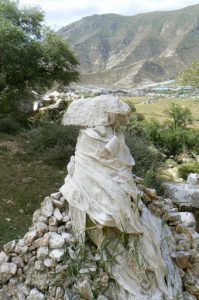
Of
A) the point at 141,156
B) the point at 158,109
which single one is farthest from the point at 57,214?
the point at 158,109

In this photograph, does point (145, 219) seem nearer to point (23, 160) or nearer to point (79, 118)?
point (79, 118)

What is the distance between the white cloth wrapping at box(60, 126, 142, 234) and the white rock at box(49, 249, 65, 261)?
1.45 ft

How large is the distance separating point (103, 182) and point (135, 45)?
149 m

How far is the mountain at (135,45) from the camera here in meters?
115

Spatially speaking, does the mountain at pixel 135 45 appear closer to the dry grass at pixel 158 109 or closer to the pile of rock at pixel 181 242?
the dry grass at pixel 158 109

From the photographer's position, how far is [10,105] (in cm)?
1352

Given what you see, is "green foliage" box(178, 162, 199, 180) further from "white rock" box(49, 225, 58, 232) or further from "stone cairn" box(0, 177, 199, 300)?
"white rock" box(49, 225, 58, 232)

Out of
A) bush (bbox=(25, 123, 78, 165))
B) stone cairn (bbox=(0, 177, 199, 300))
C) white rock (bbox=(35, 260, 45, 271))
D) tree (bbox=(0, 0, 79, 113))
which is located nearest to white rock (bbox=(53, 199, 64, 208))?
stone cairn (bbox=(0, 177, 199, 300))

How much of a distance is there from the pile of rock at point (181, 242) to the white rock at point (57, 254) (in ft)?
4.24

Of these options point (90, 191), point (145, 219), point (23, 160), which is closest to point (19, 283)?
point (90, 191)

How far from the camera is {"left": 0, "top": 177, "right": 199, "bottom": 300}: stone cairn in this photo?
404 cm

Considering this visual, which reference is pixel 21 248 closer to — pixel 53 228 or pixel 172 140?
pixel 53 228

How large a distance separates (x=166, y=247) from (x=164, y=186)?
4.88 meters

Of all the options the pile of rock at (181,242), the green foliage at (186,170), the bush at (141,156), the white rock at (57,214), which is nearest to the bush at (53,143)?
the bush at (141,156)
